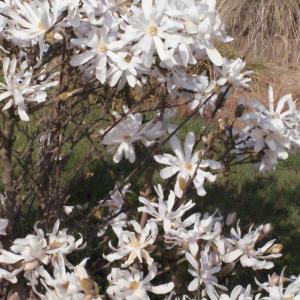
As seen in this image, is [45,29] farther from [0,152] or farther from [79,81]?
[0,152]

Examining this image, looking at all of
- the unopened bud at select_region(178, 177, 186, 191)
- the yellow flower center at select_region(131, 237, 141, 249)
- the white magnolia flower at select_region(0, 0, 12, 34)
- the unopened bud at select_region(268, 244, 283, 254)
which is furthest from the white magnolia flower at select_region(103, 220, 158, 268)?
the white magnolia flower at select_region(0, 0, 12, 34)

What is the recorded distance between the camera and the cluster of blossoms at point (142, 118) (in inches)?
69.0

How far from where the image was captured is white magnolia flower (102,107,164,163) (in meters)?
2.11

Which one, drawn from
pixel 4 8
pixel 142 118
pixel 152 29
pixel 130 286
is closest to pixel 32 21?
pixel 4 8

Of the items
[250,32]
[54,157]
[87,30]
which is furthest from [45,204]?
[250,32]

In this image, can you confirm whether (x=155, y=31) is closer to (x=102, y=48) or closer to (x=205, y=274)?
(x=102, y=48)

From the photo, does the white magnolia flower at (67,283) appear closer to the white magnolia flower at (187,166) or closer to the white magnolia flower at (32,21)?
the white magnolia flower at (187,166)

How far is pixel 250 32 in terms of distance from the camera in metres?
8.27

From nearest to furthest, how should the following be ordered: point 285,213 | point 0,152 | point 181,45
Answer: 1. point 181,45
2. point 0,152
3. point 285,213

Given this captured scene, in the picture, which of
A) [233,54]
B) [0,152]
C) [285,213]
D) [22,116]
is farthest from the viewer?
[233,54]

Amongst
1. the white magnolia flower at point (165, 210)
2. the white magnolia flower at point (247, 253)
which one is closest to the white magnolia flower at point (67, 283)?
the white magnolia flower at point (165, 210)

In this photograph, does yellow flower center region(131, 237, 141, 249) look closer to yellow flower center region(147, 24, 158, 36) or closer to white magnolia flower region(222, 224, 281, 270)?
white magnolia flower region(222, 224, 281, 270)

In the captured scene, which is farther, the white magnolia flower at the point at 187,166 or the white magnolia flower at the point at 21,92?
the white magnolia flower at the point at 187,166

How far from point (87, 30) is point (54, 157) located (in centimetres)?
57
